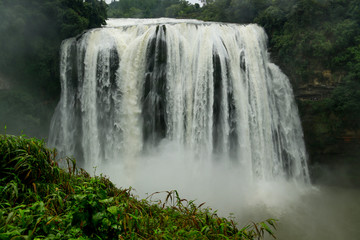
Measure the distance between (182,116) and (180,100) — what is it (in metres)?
0.77

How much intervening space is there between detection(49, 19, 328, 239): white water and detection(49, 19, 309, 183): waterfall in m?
0.05

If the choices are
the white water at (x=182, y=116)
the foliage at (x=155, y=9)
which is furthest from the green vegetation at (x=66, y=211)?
the foliage at (x=155, y=9)

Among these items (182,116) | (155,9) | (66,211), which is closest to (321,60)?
(182,116)

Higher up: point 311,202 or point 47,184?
point 47,184

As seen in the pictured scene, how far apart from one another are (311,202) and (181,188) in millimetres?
5773

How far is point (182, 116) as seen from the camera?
1253 cm

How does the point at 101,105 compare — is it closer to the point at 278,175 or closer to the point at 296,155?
the point at 278,175

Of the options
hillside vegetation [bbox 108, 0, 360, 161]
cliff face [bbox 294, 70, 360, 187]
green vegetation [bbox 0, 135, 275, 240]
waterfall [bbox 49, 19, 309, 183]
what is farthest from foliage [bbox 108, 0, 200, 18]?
green vegetation [bbox 0, 135, 275, 240]

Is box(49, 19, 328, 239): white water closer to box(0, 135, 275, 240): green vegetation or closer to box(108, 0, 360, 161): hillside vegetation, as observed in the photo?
box(108, 0, 360, 161): hillside vegetation

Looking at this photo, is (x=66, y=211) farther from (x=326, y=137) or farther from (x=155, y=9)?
(x=155, y=9)

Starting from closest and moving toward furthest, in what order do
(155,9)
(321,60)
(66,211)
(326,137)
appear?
1. (66,211)
2. (326,137)
3. (321,60)
4. (155,9)

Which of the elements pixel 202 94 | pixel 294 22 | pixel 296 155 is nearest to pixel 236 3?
pixel 294 22

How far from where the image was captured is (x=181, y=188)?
38.8 ft

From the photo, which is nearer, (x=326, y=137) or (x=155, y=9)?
(x=326, y=137)
